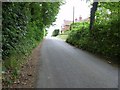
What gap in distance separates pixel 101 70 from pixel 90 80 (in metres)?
2.09

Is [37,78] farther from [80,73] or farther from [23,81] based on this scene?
[80,73]

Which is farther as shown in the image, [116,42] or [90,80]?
[116,42]

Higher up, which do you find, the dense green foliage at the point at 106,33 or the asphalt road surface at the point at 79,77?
the dense green foliage at the point at 106,33

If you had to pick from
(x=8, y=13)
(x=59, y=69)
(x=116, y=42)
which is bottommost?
(x=59, y=69)

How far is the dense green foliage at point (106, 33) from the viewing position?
14.9m

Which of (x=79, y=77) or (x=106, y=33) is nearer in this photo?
(x=79, y=77)

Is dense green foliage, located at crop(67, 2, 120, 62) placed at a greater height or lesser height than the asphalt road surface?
greater

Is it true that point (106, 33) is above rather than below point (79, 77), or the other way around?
above

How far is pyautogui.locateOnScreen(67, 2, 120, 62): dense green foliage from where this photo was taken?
14.9m

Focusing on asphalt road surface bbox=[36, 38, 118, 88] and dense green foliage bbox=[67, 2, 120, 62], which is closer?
asphalt road surface bbox=[36, 38, 118, 88]

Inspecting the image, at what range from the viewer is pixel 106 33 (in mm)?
16797

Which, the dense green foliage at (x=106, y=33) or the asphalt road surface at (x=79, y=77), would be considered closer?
the asphalt road surface at (x=79, y=77)

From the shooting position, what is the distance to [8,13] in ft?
36.1

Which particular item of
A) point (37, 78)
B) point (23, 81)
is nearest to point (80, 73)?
point (37, 78)
